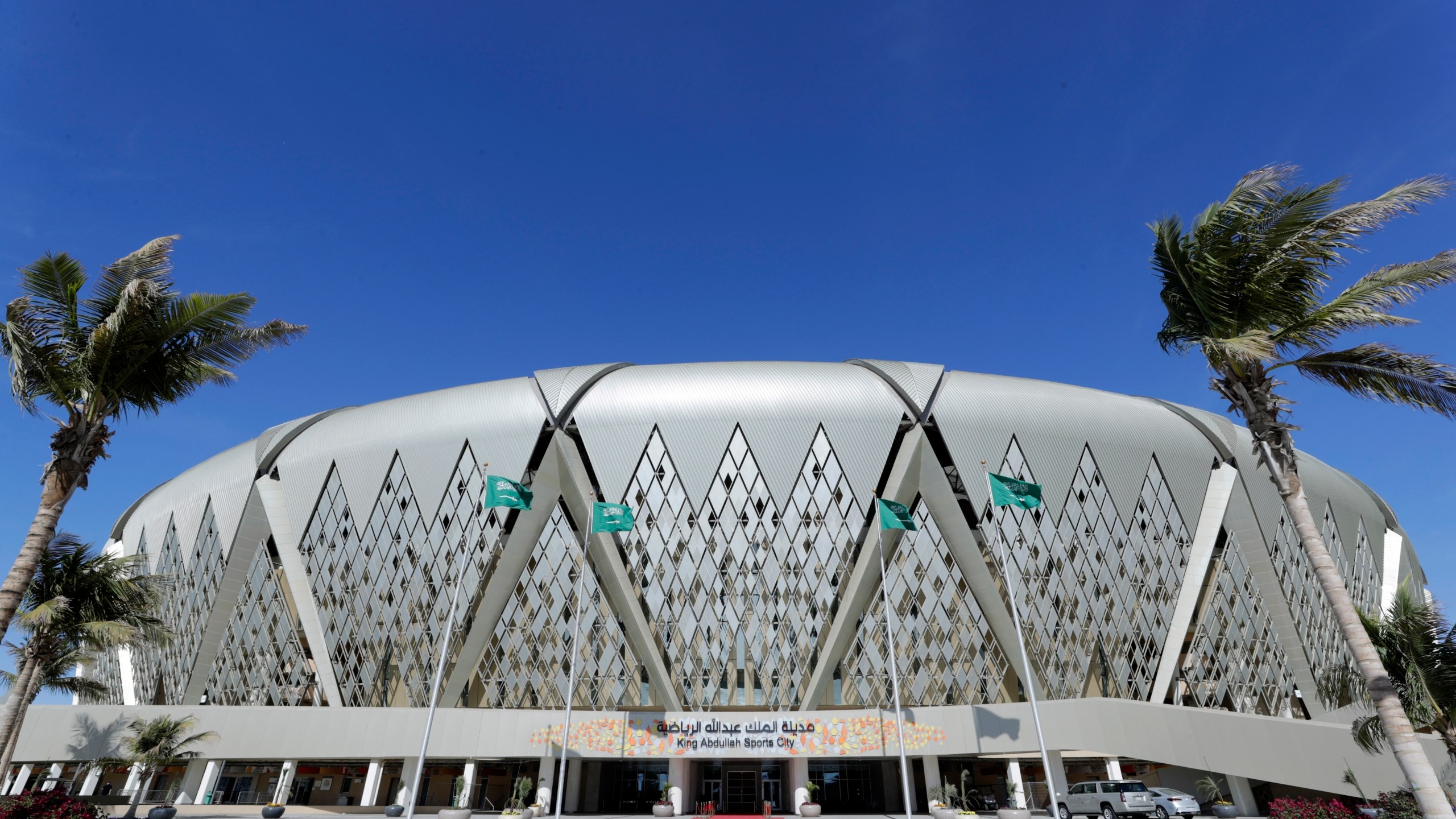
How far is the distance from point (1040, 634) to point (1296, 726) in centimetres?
1048

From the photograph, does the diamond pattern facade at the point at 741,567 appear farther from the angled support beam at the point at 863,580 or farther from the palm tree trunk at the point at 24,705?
the palm tree trunk at the point at 24,705

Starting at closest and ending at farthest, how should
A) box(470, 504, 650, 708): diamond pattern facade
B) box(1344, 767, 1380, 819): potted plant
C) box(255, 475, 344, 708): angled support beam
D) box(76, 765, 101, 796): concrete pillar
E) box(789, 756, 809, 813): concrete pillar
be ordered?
box(1344, 767, 1380, 819): potted plant
box(789, 756, 809, 813): concrete pillar
box(470, 504, 650, 708): diamond pattern facade
box(255, 475, 344, 708): angled support beam
box(76, 765, 101, 796): concrete pillar

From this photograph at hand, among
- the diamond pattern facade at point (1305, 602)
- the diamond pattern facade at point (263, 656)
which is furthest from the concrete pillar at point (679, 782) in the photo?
the diamond pattern facade at point (1305, 602)

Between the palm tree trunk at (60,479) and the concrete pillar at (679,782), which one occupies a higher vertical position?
the palm tree trunk at (60,479)

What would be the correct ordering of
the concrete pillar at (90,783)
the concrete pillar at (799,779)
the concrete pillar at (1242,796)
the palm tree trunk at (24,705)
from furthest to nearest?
the concrete pillar at (90,783), the concrete pillar at (799,779), the concrete pillar at (1242,796), the palm tree trunk at (24,705)

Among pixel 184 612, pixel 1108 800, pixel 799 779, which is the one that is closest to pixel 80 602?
pixel 184 612

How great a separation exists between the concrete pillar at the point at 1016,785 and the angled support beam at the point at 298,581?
29752mm

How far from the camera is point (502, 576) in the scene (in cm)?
3669

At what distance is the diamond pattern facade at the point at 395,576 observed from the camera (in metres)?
36.2

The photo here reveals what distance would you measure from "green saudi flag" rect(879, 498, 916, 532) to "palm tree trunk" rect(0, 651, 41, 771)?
83.3 ft

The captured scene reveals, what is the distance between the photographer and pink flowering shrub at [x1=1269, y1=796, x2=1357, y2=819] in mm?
16298

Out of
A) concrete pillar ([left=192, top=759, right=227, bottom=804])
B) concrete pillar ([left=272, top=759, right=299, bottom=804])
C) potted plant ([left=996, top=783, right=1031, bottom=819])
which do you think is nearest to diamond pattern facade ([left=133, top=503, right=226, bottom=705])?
concrete pillar ([left=192, top=759, right=227, bottom=804])

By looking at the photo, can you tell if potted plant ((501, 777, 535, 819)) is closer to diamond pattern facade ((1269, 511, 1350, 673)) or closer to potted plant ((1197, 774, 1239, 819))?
potted plant ((1197, 774, 1239, 819))

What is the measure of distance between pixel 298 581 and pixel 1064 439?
39.4 meters
